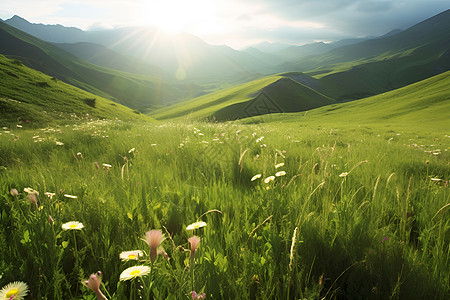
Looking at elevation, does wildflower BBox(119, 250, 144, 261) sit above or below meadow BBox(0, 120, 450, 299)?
above

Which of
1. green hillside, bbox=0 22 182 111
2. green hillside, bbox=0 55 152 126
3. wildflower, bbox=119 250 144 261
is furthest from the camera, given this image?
green hillside, bbox=0 22 182 111

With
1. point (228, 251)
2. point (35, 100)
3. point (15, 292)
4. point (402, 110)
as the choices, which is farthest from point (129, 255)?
point (402, 110)

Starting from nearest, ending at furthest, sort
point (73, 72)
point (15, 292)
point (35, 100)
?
point (15, 292)
point (35, 100)
point (73, 72)

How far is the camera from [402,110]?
47.3 m

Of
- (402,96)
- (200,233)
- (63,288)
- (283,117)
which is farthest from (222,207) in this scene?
(402,96)

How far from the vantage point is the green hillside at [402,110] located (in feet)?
126

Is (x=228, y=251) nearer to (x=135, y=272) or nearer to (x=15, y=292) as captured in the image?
(x=135, y=272)

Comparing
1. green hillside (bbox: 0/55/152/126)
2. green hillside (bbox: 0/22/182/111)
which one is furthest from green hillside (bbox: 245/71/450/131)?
green hillside (bbox: 0/22/182/111)

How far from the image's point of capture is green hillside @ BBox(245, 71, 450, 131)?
38.5m

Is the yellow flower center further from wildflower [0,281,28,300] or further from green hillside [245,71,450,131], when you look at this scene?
green hillside [245,71,450,131]

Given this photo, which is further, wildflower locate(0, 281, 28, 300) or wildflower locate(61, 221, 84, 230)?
wildflower locate(61, 221, 84, 230)

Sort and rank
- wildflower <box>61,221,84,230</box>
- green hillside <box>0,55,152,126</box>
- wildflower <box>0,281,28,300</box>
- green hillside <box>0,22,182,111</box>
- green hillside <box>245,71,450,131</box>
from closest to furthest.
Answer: wildflower <box>0,281,28,300</box>, wildflower <box>61,221,84,230</box>, green hillside <box>0,55,152,126</box>, green hillside <box>245,71,450,131</box>, green hillside <box>0,22,182,111</box>

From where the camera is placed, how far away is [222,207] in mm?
2191

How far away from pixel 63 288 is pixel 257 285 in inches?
48.7
